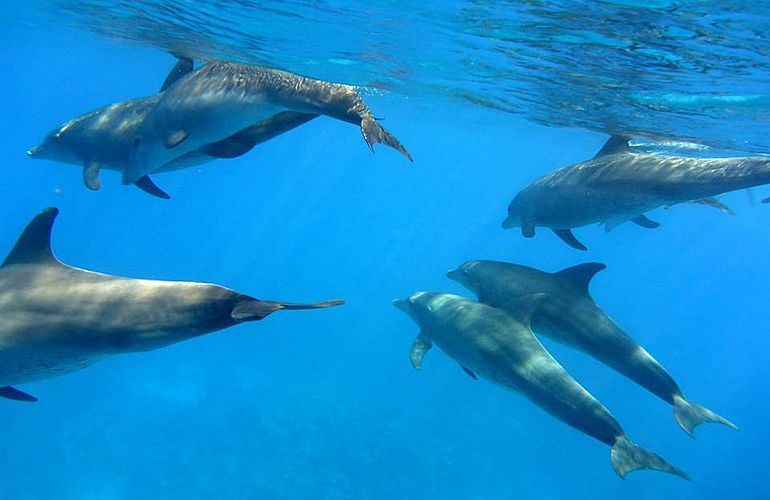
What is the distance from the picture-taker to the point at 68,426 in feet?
65.0

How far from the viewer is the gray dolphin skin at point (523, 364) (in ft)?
21.3

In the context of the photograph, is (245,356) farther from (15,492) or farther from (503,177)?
(503,177)

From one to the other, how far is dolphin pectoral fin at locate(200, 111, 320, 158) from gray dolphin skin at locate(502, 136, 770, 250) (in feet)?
16.8

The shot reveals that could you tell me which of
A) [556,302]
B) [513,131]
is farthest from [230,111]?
[513,131]

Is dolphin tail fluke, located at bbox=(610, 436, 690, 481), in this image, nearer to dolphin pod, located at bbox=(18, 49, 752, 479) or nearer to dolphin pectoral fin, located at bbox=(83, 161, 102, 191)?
dolphin pod, located at bbox=(18, 49, 752, 479)

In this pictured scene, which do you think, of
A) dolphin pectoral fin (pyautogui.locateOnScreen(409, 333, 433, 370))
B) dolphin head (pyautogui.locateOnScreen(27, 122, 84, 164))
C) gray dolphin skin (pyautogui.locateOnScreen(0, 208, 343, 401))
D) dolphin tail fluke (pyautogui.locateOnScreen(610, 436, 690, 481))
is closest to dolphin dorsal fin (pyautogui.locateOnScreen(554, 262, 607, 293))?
dolphin tail fluke (pyautogui.locateOnScreen(610, 436, 690, 481))

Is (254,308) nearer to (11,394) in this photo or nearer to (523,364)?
(11,394)

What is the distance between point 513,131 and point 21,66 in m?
41.2

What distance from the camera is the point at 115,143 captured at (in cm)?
884

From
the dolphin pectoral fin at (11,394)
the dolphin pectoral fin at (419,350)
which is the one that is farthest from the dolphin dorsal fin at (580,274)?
the dolphin pectoral fin at (11,394)

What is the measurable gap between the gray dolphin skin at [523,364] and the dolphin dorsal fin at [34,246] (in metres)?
5.13

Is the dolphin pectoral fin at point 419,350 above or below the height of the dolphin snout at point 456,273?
below

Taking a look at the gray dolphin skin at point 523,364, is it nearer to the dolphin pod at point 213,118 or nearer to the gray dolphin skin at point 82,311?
the dolphin pod at point 213,118

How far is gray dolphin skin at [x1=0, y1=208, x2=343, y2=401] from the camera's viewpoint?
408 cm
